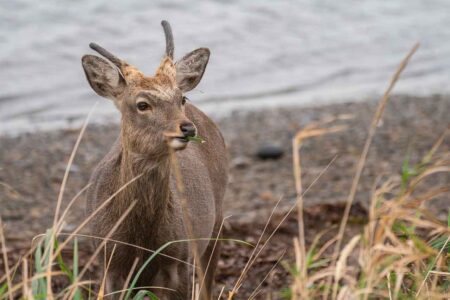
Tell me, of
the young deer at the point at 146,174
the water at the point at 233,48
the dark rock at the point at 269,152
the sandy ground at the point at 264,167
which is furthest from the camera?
the water at the point at 233,48

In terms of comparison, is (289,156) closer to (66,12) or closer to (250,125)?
(250,125)

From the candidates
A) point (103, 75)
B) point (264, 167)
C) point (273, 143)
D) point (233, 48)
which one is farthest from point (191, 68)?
point (233, 48)

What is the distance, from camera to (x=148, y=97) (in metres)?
5.49

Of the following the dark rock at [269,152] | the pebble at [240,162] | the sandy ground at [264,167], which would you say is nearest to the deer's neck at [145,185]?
the sandy ground at [264,167]

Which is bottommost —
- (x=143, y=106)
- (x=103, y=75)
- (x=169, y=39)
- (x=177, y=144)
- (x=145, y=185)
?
(x=145, y=185)

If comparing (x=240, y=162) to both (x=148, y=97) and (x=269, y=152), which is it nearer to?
(x=269, y=152)

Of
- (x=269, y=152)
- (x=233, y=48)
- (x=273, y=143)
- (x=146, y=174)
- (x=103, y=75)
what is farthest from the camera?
(x=233, y=48)

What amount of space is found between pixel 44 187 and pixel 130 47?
19.7 feet

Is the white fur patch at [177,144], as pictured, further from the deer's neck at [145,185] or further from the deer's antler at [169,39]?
the deer's antler at [169,39]

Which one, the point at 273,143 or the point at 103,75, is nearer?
the point at 103,75

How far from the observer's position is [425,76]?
49.3ft

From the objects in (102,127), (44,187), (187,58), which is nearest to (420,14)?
(102,127)

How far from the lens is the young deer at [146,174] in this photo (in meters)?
5.49

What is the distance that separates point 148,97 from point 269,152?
5202 millimetres
